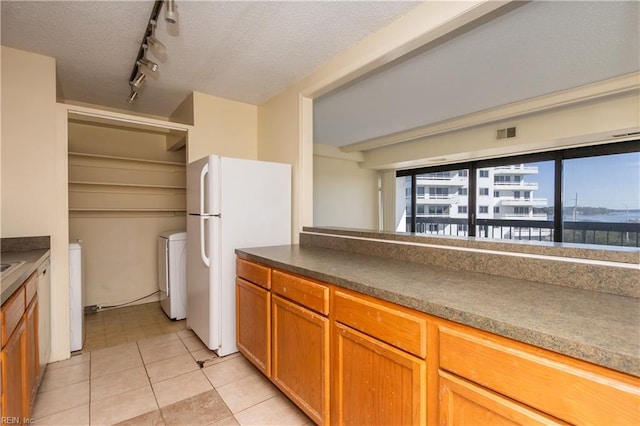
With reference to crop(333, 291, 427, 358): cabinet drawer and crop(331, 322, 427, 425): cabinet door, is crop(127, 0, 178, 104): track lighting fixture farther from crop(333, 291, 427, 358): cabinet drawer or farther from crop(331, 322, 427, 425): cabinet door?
crop(331, 322, 427, 425): cabinet door

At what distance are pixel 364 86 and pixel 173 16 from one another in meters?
1.89

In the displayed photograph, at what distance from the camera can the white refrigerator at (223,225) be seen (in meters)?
2.34

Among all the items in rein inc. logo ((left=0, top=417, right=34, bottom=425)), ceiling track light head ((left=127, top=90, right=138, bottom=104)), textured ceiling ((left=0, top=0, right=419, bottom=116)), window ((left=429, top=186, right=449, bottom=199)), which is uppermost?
textured ceiling ((left=0, top=0, right=419, bottom=116))

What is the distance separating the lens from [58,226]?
238 cm

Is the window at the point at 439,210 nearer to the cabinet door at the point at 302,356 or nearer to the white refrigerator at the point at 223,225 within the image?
the white refrigerator at the point at 223,225

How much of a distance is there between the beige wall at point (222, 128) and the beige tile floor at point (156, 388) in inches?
71.8

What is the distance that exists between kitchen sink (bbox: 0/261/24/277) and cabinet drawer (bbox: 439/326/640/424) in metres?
2.00

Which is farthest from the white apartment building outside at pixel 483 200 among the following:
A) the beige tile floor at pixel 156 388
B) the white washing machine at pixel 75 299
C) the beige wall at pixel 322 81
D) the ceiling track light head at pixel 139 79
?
the white washing machine at pixel 75 299

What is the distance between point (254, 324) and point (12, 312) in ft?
4.10

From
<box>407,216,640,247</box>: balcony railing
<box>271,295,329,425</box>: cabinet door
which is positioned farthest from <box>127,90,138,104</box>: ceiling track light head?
<box>407,216,640,247</box>: balcony railing

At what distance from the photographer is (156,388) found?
6.54 feet

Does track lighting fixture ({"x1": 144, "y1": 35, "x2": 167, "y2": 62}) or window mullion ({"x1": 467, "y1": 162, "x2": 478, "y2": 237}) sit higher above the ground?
track lighting fixture ({"x1": 144, "y1": 35, "x2": 167, "y2": 62})

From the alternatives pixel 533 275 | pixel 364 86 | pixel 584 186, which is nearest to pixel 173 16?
pixel 364 86

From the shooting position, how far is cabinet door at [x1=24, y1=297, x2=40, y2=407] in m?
1.50
